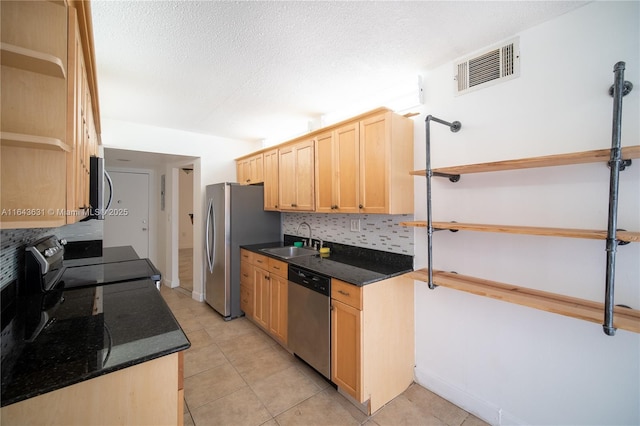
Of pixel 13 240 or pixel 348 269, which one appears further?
pixel 348 269

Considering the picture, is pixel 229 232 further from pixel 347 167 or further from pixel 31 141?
pixel 31 141

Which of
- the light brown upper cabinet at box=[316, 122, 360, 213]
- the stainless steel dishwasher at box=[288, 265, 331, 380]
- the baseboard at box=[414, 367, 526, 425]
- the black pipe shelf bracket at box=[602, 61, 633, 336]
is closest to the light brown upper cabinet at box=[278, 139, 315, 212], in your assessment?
the light brown upper cabinet at box=[316, 122, 360, 213]

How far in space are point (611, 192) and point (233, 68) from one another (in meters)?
2.33

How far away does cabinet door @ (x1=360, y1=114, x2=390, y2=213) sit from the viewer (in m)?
2.01

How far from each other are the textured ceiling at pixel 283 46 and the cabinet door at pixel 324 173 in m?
0.44

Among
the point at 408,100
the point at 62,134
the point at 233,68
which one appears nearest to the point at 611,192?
the point at 408,100

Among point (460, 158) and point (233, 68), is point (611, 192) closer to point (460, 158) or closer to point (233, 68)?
point (460, 158)

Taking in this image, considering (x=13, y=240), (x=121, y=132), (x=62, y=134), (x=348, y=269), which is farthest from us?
(x=121, y=132)

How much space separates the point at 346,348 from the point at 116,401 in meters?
1.36

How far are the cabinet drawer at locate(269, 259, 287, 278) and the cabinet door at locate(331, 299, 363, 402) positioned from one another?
686 millimetres

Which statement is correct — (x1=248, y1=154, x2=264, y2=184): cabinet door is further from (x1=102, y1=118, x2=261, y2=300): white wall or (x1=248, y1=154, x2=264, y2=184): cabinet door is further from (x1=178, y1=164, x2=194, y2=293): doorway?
(x1=178, y1=164, x2=194, y2=293): doorway

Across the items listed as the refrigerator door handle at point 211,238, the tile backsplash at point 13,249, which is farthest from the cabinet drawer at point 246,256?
the tile backsplash at point 13,249

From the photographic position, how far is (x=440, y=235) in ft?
6.57

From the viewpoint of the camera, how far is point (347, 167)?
7.62 feet
